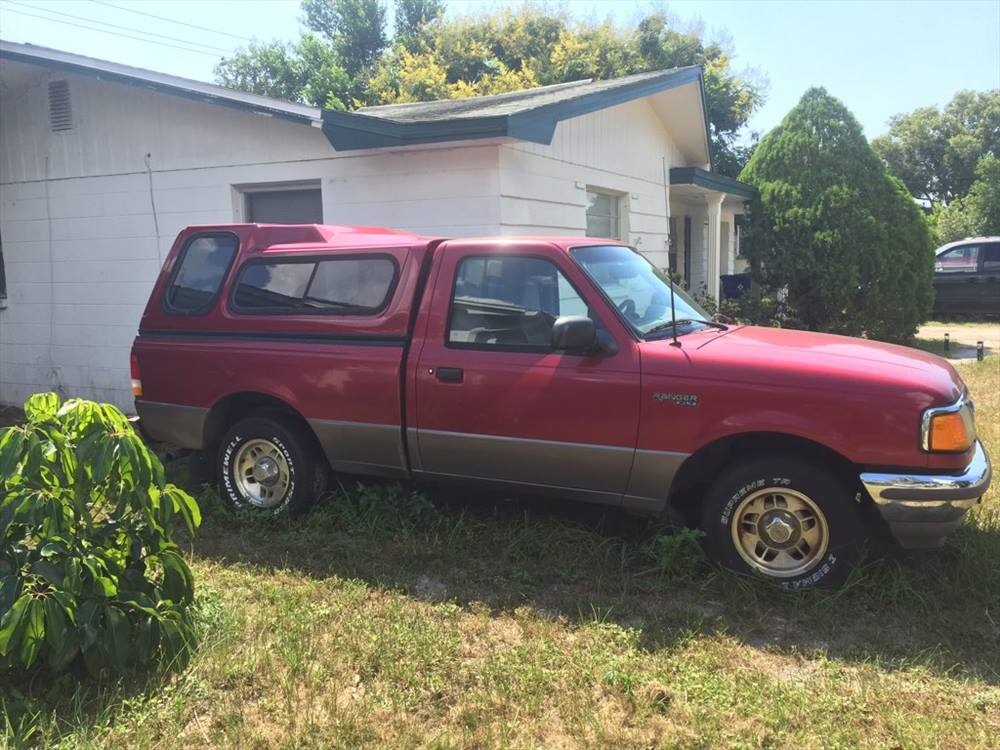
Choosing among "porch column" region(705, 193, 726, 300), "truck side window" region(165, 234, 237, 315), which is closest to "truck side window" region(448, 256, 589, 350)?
"truck side window" region(165, 234, 237, 315)

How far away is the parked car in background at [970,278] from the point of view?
18109mm

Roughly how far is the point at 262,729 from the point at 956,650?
9.72 ft

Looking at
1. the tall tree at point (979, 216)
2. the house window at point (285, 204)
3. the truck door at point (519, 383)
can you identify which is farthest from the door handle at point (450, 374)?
the tall tree at point (979, 216)

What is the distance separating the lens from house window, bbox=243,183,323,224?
331 inches

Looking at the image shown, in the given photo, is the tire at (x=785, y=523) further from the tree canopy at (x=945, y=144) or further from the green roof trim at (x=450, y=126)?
the tree canopy at (x=945, y=144)

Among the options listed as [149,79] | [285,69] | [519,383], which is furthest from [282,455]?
[285,69]

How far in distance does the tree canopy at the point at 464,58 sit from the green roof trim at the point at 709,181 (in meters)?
15.7

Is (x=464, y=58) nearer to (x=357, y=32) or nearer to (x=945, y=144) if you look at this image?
(x=357, y=32)

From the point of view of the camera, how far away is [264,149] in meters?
8.34

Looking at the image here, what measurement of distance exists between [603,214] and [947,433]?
22.2ft

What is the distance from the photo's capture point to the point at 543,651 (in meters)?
3.61

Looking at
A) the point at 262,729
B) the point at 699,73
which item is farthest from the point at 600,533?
the point at 699,73

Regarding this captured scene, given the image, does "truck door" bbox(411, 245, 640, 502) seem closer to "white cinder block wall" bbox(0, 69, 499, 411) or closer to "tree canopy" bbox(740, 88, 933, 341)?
"white cinder block wall" bbox(0, 69, 499, 411)

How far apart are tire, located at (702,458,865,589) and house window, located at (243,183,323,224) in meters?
5.61
